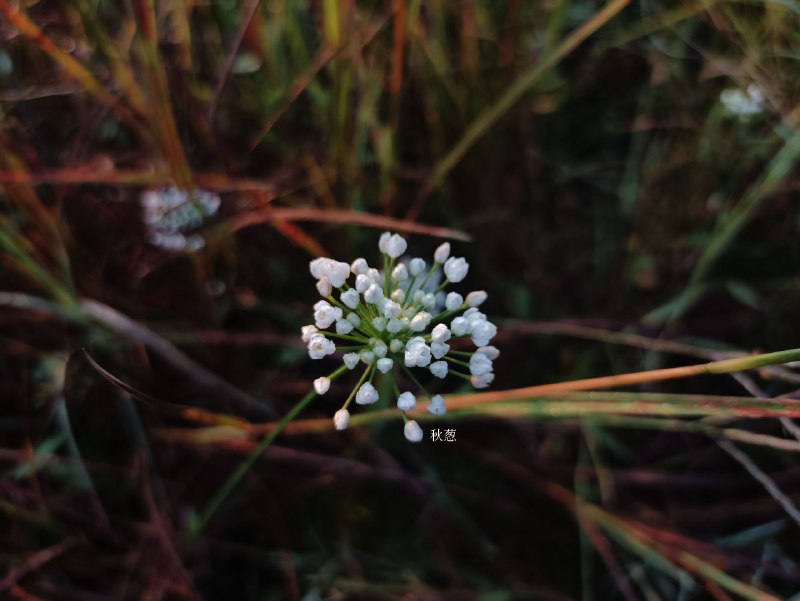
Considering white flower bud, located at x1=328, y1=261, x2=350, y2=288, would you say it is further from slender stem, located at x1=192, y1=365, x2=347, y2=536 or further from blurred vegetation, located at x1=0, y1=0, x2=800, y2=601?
blurred vegetation, located at x1=0, y1=0, x2=800, y2=601

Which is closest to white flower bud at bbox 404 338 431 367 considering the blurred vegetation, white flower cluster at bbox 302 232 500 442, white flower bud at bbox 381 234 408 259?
white flower cluster at bbox 302 232 500 442

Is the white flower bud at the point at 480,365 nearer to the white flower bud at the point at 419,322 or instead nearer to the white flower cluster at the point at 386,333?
the white flower cluster at the point at 386,333

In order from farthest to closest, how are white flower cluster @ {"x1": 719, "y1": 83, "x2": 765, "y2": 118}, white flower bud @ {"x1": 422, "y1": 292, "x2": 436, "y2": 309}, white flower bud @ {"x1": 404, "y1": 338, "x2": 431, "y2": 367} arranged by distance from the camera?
white flower cluster @ {"x1": 719, "y1": 83, "x2": 765, "y2": 118}, white flower bud @ {"x1": 422, "y1": 292, "x2": 436, "y2": 309}, white flower bud @ {"x1": 404, "y1": 338, "x2": 431, "y2": 367}

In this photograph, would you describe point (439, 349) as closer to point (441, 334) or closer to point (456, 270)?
point (441, 334)

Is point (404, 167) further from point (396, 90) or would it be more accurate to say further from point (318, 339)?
point (318, 339)

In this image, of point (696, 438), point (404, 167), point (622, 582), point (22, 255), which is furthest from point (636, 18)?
point (22, 255)
